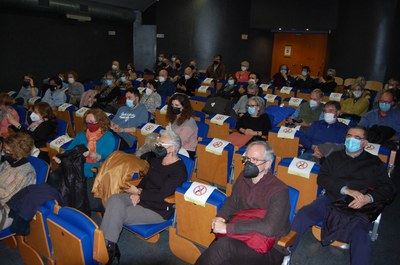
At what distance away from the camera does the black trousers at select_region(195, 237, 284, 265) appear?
239 cm

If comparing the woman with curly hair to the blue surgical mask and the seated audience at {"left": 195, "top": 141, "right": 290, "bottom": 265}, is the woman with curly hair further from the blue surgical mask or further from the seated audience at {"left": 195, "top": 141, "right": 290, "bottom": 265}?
the seated audience at {"left": 195, "top": 141, "right": 290, "bottom": 265}

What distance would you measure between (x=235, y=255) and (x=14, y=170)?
Answer: 2.23 meters

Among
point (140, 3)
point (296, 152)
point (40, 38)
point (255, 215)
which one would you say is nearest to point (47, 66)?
point (40, 38)

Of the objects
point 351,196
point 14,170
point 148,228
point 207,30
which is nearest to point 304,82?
point 207,30

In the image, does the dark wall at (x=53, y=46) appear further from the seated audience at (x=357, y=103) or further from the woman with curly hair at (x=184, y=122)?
the seated audience at (x=357, y=103)

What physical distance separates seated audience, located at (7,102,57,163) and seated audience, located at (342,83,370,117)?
489cm

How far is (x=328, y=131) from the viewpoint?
4.30 meters

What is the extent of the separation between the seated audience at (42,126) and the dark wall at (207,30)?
929 centimetres

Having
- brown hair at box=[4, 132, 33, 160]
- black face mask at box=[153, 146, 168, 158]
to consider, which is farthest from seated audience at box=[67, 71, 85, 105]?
black face mask at box=[153, 146, 168, 158]

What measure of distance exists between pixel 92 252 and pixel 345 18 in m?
11.5

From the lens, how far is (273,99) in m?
6.84

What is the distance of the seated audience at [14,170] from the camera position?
9.98 feet

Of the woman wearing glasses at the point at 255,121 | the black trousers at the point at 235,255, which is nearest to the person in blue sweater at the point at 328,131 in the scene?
the woman wearing glasses at the point at 255,121

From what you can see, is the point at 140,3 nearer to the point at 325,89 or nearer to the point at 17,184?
the point at 325,89
